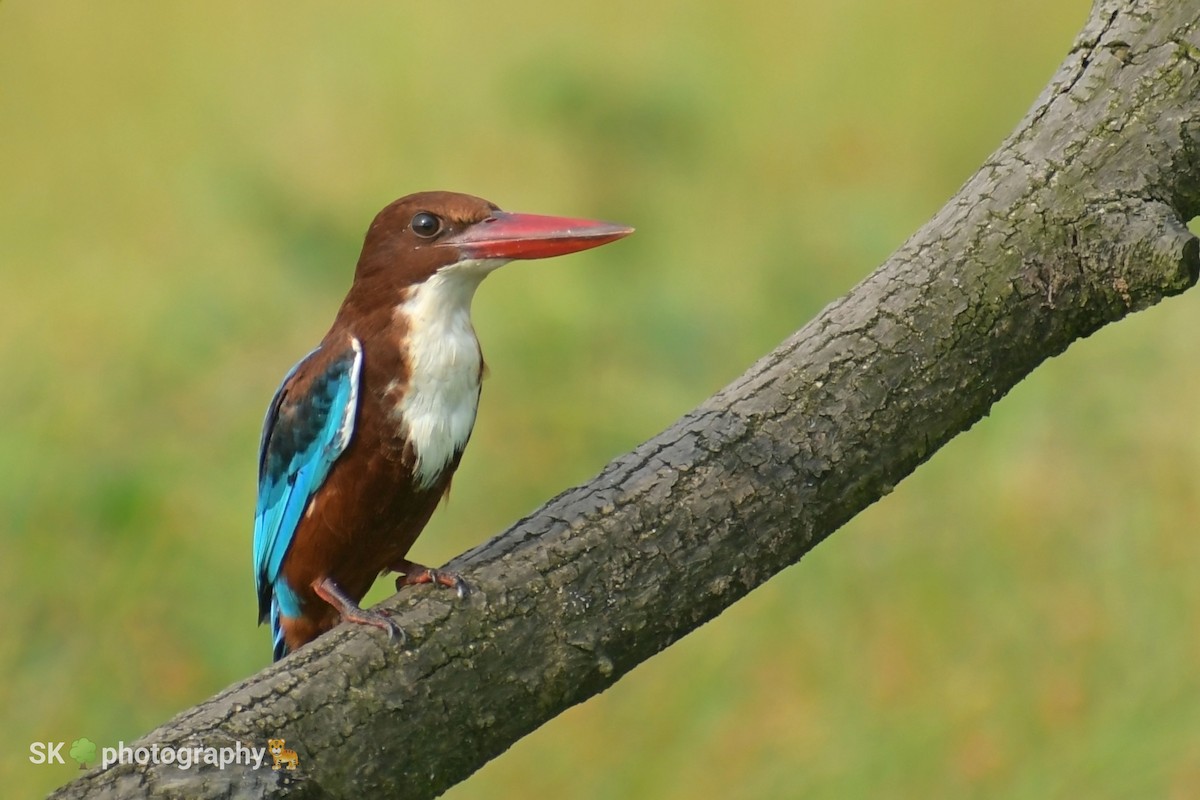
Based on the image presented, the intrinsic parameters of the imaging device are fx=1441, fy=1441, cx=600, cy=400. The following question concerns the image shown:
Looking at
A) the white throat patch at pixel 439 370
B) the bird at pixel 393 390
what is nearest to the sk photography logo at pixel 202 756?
the bird at pixel 393 390

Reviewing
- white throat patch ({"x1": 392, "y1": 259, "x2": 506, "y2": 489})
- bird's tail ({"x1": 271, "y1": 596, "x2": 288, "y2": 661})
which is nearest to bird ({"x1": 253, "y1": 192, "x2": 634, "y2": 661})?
white throat patch ({"x1": 392, "y1": 259, "x2": 506, "y2": 489})

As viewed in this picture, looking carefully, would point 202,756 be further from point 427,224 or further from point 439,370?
point 427,224

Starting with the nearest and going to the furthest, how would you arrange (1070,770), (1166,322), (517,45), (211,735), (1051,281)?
(211,735), (1051,281), (1070,770), (1166,322), (517,45)

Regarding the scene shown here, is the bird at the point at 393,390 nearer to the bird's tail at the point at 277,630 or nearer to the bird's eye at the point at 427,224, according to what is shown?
the bird's eye at the point at 427,224

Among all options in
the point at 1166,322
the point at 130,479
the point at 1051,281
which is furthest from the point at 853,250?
the point at 1051,281

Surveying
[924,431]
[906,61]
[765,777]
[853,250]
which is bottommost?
[924,431]

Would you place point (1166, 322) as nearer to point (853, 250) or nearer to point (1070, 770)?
point (853, 250)

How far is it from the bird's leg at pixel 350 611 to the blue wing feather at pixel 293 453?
113mm

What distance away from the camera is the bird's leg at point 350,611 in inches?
71.6

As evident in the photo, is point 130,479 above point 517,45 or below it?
below

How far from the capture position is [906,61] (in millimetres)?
6316

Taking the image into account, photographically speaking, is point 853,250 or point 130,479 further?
point 853,250

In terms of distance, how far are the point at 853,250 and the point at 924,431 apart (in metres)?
3.15

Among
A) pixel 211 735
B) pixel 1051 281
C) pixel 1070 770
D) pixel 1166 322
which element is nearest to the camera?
pixel 211 735
